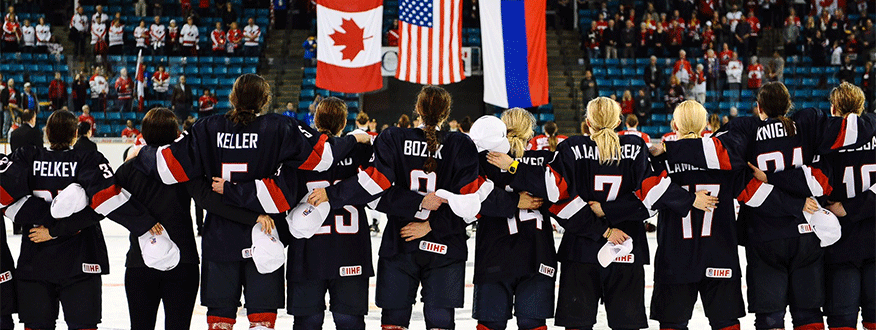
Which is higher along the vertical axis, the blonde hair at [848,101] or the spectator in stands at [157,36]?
the blonde hair at [848,101]

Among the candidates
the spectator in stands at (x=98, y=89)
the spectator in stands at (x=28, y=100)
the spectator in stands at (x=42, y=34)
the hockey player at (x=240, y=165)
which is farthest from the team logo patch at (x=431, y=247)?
the spectator in stands at (x=42, y=34)

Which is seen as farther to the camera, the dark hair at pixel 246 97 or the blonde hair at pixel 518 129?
the blonde hair at pixel 518 129

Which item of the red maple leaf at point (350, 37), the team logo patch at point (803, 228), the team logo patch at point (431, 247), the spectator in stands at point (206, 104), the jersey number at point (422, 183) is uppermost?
the red maple leaf at point (350, 37)

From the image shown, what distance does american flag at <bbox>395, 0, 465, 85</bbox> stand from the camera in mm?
13008

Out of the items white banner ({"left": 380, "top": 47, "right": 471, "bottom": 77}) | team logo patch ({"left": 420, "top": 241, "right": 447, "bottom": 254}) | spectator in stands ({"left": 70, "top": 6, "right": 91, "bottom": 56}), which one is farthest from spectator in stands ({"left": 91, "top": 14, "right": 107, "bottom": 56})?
team logo patch ({"left": 420, "top": 241, "right": 447, "bottom": 254})

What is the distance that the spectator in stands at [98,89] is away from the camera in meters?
16.8

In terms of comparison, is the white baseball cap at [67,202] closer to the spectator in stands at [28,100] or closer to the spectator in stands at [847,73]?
the spectator in stands at [28,100]

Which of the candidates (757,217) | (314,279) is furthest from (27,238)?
(757,217)

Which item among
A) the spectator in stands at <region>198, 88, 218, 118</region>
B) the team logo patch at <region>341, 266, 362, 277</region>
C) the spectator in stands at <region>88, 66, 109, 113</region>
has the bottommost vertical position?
the spectator in stands at <region>198, 88, 218, 118</region>

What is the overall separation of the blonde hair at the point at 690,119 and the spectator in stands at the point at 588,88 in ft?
46.5

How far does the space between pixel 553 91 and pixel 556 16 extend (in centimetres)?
410

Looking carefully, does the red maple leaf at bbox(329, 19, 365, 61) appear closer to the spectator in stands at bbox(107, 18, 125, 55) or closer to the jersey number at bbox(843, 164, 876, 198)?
the jersey number at bbox(843, 164, 876, 198)

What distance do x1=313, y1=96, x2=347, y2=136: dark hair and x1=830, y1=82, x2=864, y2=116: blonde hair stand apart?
2.89 m

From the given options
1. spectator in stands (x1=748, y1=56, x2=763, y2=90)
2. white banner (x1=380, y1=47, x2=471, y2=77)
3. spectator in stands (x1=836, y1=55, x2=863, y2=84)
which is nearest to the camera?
spectator in stands (x1=748, y1=56, x2=763, y2=90)
